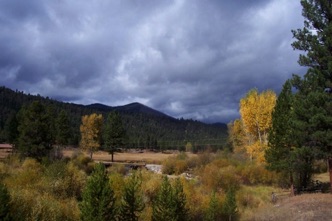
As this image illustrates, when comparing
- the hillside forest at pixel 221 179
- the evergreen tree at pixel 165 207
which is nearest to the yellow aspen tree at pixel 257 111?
the hillside forest at pixel 221 179

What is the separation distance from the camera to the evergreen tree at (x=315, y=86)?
91.0 feet

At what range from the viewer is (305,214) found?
997 inches

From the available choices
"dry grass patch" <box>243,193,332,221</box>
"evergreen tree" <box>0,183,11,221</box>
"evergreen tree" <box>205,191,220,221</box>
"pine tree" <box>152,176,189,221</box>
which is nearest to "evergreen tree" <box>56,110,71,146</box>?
"evergreen tree" <box>205,191,220,221</box>

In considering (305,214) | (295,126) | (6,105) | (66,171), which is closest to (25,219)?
(66,171)

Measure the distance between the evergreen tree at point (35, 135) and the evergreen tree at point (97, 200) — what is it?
98.6 ft

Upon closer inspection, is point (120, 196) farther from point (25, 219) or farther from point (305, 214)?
point (305, 214)

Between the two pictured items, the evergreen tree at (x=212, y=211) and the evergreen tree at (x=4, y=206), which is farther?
the evergreen tree at (x=212, y=211)

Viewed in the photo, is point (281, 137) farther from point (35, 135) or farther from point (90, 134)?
point (90, 134)

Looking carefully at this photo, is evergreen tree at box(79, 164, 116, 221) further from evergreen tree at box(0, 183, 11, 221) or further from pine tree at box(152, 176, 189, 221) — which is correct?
evergreen tree at box(0, 183, 11, 221)

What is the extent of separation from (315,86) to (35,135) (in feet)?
125

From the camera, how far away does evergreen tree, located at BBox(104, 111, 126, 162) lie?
2788 inches

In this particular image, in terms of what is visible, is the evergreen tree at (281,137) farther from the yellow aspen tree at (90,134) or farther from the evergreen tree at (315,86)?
the yellow aspen tree at (90,134)

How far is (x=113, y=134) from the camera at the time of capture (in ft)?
236

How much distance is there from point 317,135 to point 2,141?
A: 110085mm
